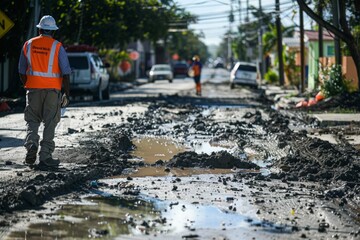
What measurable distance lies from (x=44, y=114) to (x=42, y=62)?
0.75 meters

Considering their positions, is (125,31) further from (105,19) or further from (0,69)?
(0,69)

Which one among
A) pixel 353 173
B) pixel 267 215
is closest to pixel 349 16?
pixel 353 173

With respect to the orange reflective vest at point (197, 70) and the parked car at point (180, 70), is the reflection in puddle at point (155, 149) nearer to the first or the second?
the orange reflective vest at point (197, 70)

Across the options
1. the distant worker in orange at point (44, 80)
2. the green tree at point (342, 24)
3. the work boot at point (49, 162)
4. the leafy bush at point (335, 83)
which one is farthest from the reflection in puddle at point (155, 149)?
the leafy bush at point (335, 83)

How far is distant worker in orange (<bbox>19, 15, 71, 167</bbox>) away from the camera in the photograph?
1234 cm

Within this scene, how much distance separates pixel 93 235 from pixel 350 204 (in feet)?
10.9

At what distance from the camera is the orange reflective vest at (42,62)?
40.5 ft

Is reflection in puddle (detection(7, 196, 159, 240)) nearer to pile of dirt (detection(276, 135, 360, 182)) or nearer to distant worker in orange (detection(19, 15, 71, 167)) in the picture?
distant worker in orange (detection(19, 15, 71, 167))

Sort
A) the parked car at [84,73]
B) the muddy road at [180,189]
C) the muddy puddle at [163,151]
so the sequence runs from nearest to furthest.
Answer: the muddy road at [180,189]
the muddy puddle at [163,151]
the parked car at [84,73]

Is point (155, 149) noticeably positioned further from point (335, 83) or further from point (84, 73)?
A: point (84, 73)

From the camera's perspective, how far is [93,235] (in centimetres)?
783

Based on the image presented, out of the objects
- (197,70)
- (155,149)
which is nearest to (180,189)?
(155,149)

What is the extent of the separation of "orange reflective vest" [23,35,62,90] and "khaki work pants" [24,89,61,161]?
0.12 meters

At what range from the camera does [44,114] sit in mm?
12508
